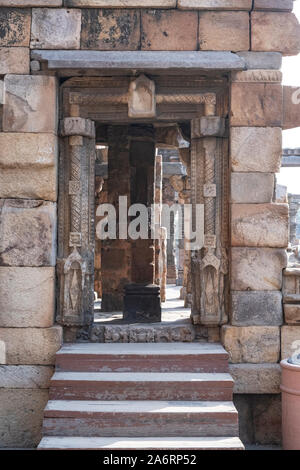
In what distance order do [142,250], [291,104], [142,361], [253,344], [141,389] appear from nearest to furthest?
[141,389]
[142,361]
[253,344]
[291,104]
[142,250]

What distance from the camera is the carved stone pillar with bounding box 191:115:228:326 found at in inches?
203

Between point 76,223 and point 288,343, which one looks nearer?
point 288,343

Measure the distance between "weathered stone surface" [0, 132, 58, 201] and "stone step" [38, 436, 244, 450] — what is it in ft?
7.34

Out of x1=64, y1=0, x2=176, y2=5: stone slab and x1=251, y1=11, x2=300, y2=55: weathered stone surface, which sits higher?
x1=64, y1=0, x2=176, y2=5: stone slab

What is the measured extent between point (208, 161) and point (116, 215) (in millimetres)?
3066

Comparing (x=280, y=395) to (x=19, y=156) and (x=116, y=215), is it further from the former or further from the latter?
(x=116, y=215)

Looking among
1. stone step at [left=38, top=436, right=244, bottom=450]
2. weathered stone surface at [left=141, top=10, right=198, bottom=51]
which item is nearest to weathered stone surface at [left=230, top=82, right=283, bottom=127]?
weathered stone surface at [left=141, top=10, right=198, bottom=51]

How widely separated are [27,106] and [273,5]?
2.59 metres

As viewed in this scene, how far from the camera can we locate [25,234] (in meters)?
4.99

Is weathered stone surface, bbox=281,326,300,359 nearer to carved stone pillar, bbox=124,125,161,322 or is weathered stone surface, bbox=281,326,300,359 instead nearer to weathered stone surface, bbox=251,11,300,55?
carved stone pillar, bbox=124,125,161,322

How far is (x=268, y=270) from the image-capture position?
16.5 feet

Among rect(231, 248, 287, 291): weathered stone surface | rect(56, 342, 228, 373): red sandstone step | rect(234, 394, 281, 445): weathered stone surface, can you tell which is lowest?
rect(234, 394, 281, 445): weathered stone surface

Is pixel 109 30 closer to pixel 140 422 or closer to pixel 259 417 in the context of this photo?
pixel 140 422

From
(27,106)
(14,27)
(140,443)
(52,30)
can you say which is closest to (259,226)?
(140,443)
